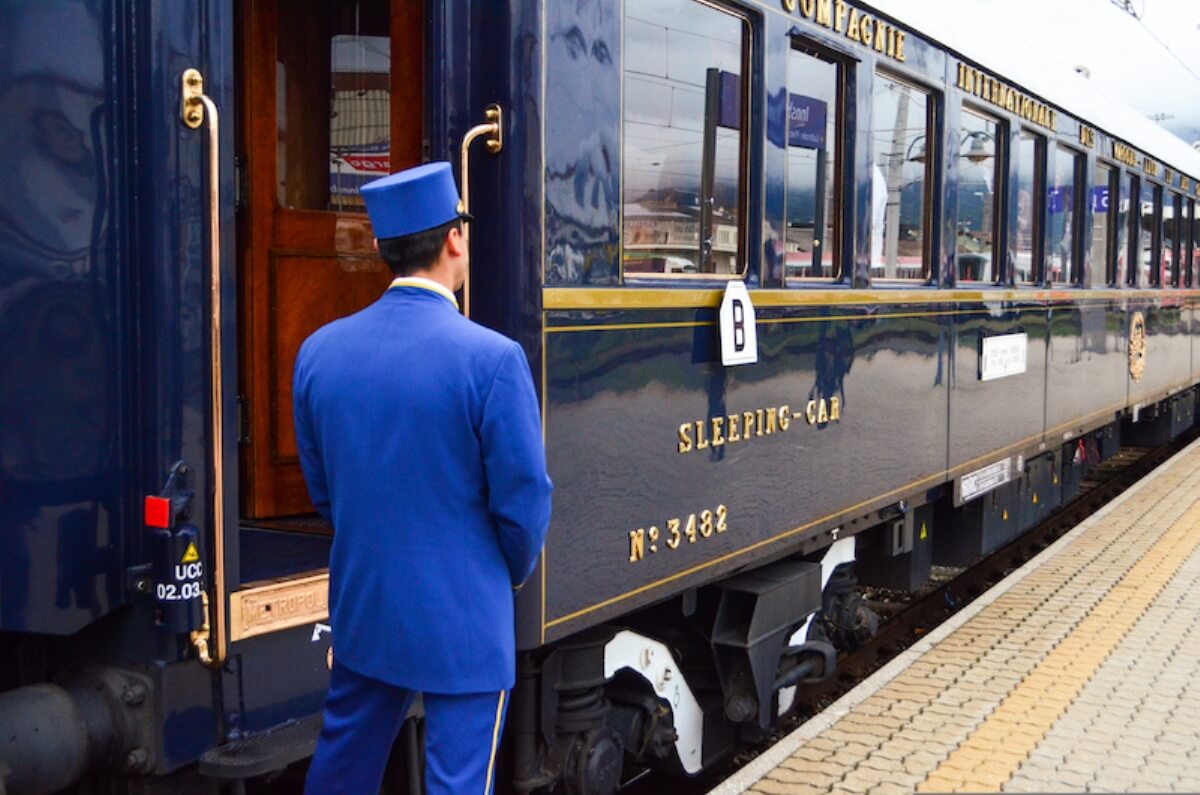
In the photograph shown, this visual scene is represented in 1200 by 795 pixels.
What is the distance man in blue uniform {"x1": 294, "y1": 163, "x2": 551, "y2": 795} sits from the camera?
2.50 meters

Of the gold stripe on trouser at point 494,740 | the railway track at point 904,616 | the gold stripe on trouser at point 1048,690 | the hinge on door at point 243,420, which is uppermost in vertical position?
the hinge on door at point 243,420

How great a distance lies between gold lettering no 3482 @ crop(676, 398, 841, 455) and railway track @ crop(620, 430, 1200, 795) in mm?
1465

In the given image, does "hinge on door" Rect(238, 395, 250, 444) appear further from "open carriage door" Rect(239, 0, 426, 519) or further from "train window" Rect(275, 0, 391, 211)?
"train window" Rect(275, 0, 391, 211)

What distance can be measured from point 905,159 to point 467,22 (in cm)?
289

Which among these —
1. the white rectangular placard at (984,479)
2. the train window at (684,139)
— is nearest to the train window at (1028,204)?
the white rectangular placard at (984,479)

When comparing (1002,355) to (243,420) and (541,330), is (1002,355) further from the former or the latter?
(243,420)

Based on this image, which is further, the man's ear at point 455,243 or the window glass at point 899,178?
the window glass at point 899,178

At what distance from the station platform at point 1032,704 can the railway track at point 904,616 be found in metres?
0.61

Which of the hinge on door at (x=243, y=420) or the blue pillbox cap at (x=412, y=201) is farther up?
the blue pillbox cap at (x=412, y=201)

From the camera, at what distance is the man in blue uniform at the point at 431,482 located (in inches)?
98.3

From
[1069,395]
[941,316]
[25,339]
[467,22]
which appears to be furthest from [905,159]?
[25,339]

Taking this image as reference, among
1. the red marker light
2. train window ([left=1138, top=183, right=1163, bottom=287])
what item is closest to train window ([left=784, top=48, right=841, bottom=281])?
the red marker light

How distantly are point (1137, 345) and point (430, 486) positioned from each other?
928cm

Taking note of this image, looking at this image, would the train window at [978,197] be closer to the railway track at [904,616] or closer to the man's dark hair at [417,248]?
the railway track at [904,616]
